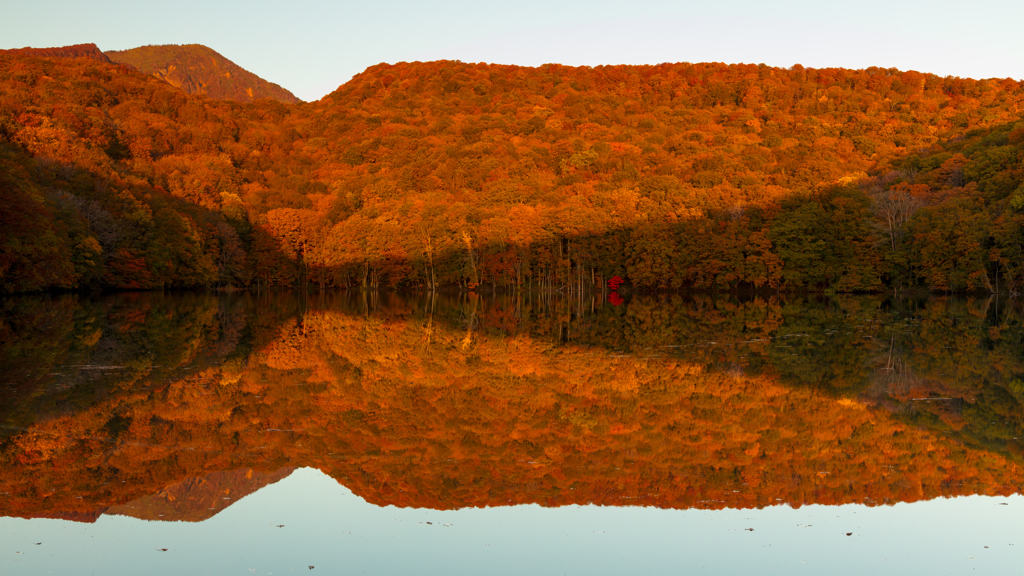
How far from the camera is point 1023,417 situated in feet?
35.3

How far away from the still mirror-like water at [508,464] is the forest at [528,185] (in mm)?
36031

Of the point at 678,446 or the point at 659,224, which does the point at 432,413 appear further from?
the point at 659,224

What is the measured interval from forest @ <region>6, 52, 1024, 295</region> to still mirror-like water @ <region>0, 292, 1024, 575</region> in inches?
1419

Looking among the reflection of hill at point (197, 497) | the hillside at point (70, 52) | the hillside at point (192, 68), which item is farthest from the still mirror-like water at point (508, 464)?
the hillside at point (192, 68)

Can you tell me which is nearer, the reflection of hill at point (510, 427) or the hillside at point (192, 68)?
the reflection of hill at point (510, 427)

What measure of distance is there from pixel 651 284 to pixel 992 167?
3176 cm

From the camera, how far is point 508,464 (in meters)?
8.52

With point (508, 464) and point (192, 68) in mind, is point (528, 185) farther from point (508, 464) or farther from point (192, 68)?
point (192, 68)

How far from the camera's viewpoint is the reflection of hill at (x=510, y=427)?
773 cm

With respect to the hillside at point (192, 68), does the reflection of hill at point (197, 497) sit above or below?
below

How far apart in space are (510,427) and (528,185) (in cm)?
7688

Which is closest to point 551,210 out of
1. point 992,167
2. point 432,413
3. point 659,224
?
point 659,224

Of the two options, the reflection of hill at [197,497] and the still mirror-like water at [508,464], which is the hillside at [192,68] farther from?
the reflection of hill at [197,497]

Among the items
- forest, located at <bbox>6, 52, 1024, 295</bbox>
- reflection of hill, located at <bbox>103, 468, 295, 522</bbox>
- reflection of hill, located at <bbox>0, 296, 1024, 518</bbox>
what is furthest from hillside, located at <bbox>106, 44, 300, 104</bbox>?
reflection of hill, located at <bbox>103, 468, 295, 522</bbox>
